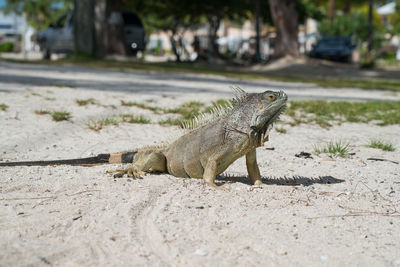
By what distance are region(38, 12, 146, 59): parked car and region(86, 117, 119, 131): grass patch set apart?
787 inches

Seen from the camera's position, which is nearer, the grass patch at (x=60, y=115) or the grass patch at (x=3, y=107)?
the grass patch at (x=60, y=115)

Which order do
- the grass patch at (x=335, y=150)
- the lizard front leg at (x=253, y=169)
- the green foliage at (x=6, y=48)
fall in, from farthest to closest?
the green foliage at (x=6, y=48)
the grass patch at (x=335, y=150)
the lizard front leg at (x=253, y=169)

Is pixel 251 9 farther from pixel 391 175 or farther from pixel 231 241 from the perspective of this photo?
pixel 231 241

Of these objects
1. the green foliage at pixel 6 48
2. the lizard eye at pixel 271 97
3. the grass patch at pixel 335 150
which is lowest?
the grass patch at pixel 335 150

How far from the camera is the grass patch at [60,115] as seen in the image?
7.53 m

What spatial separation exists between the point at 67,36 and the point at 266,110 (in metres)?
23.9

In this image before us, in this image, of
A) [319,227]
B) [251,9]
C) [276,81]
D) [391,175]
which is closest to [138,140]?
[391,175]

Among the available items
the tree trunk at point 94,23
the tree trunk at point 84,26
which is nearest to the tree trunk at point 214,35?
the tree trunk at point 94,23

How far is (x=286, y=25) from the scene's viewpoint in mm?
26531

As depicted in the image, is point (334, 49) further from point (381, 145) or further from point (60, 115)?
point (60, 115)

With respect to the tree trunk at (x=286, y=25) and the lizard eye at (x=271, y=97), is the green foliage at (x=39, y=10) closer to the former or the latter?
the tree trunk at (x=286, y=25)

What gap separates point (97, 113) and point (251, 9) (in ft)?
90.1

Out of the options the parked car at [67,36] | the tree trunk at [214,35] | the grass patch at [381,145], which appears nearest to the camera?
the grass patch at [381,145]

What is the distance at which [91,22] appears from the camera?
2122 centimetres
